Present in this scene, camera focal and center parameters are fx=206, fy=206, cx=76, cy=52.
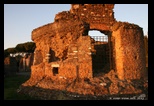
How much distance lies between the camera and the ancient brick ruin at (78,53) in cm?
1177

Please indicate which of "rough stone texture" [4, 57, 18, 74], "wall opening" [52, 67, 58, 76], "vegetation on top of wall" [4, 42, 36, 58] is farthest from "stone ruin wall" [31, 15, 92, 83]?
"vegetation on top of wall" [4, 42, 36, 58]

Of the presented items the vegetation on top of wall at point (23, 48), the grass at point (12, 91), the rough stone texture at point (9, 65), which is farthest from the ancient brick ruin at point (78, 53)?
the vegetation on top of wall at point (23, 48)

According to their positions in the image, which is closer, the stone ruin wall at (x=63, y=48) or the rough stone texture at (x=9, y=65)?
the stone ruin wall at (x=63, y=48)

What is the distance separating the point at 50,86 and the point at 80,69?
2.06m

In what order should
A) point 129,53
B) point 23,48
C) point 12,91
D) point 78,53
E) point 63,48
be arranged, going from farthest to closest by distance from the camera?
1. point 23,48
2. point 12,91
3. point 63,48
4. point 129,53
5. point 78,53

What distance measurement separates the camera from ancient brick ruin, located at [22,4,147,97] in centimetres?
1177

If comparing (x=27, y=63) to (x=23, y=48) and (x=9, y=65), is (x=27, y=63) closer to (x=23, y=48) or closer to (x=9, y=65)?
(x=9, y=65)

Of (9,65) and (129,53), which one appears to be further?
(9,65)

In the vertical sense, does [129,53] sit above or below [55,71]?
above

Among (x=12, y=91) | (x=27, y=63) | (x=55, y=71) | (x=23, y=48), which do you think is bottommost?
(x=12, y=91)

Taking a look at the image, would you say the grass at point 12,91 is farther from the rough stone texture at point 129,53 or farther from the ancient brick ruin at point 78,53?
the rough stone texture at point 129,53

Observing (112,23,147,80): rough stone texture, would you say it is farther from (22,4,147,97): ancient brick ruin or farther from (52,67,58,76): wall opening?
(52,67,58,76): wall opening

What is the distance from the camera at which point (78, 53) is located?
472 inches

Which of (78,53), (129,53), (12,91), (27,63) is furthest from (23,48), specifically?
(129,53)
